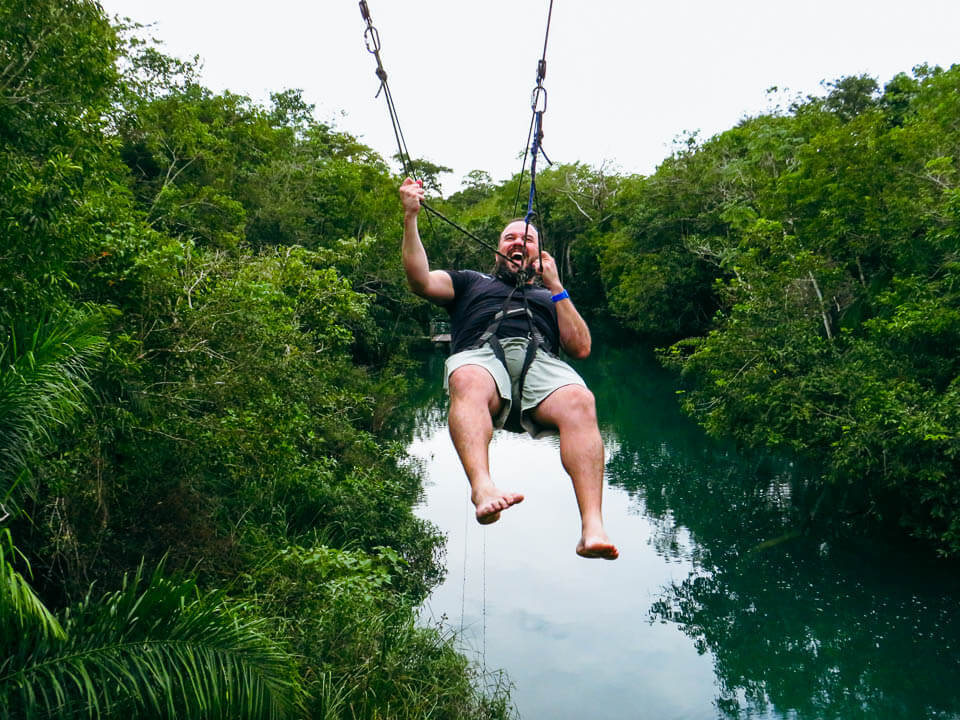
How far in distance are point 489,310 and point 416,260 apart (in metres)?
0.39

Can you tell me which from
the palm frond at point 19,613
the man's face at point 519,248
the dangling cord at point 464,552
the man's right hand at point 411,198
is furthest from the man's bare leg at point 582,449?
the dangling cord at point 464,552

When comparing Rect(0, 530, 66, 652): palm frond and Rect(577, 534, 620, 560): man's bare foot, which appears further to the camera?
Rect(0, 530, 66, 652): palm frond

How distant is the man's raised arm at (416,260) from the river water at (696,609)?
7.38 m

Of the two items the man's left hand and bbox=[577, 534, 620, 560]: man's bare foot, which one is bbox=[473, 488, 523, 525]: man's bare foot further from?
the man's left hand

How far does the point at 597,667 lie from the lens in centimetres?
1088

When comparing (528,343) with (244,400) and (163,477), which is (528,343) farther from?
(163,477)

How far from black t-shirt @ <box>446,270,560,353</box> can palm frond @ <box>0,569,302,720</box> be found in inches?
86.2

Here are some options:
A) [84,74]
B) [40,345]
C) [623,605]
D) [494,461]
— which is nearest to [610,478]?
[494,461]

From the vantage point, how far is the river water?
1013 centimetres

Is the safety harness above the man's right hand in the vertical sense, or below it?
below

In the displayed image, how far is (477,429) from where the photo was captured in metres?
3.18

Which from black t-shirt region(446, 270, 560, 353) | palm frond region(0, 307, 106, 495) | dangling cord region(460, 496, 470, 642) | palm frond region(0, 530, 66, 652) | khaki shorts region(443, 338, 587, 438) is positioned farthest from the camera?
dangling cord region(460, 496, 470, 642)

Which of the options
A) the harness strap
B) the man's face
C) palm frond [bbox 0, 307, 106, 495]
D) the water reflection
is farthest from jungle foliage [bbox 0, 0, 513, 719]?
the water reflection

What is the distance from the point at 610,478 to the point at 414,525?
632 centimetres
